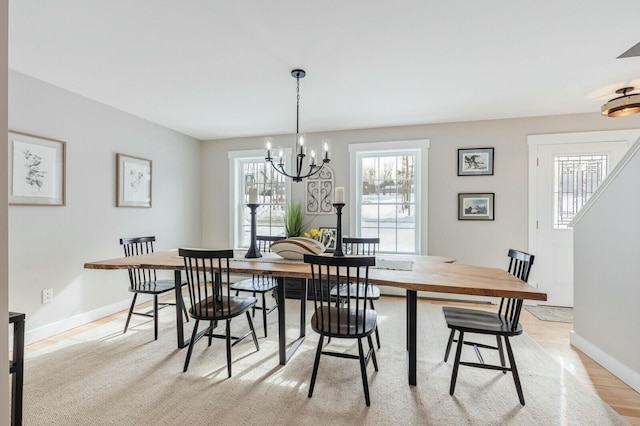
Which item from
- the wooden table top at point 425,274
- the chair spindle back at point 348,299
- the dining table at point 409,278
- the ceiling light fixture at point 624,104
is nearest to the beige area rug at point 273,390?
the dining table at point 409,278

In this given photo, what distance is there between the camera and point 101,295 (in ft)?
11.5

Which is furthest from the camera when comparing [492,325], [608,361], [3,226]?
[608,361]

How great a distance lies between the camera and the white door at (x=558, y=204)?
383cm

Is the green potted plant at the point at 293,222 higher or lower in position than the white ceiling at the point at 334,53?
lower

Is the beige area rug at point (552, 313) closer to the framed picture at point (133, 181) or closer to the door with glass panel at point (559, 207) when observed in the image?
the door with glass panel at point (559, 207)

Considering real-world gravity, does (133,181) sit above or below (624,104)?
below

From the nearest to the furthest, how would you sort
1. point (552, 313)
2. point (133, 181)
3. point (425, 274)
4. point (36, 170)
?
point (425, 274) < point (36, 170) < point (552, 313) < point (133, 181)

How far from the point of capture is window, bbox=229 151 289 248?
5.02 metres

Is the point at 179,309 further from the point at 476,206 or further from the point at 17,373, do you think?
the point at 476,206

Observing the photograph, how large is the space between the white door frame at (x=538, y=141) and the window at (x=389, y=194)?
4.43 ft

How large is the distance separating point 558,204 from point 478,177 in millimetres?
996

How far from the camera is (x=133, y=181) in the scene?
3.89 meters

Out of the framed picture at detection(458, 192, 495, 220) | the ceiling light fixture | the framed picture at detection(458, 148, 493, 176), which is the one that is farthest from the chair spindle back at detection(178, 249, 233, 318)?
the ceiling light fixture

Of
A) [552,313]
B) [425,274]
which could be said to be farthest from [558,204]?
[425,274]
